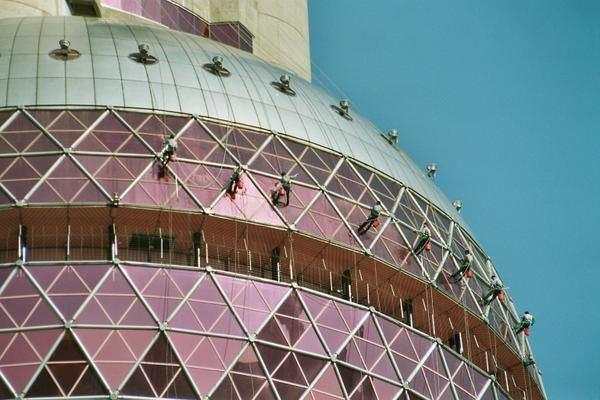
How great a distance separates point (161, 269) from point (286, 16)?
24.8m

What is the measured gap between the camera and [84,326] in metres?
58.5

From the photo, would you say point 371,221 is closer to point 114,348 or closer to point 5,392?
point 114,348

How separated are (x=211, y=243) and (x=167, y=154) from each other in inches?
104

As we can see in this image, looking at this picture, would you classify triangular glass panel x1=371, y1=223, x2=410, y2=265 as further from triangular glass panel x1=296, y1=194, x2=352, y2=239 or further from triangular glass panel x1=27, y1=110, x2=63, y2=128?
triangular glass panel x1=27, y1=110, x2=63, y2=128

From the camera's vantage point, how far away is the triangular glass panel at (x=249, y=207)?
204 ft

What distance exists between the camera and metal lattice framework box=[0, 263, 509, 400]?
2271 inches

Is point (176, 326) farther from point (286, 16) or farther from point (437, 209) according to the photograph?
point (286, 16)

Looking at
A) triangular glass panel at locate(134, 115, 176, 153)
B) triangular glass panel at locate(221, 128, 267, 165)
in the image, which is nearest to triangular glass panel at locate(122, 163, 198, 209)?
triangular glass panel at locate(134, 115, 176, 153)

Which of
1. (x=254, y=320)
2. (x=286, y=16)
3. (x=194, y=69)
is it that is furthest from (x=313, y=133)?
(x=286, y=16)

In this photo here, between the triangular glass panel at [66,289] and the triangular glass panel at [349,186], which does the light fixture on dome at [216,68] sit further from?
the triangular glass panel at [66,289]

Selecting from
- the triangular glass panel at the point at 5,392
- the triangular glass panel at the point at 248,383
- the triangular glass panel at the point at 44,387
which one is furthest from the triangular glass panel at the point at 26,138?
the triangular glass panel at the point at 248,383

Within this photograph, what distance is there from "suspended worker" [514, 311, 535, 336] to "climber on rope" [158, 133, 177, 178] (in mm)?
12046

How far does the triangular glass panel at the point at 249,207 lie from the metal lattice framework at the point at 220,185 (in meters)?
0.04

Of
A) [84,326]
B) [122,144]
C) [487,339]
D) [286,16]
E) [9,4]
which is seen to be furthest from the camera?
[286,16]
